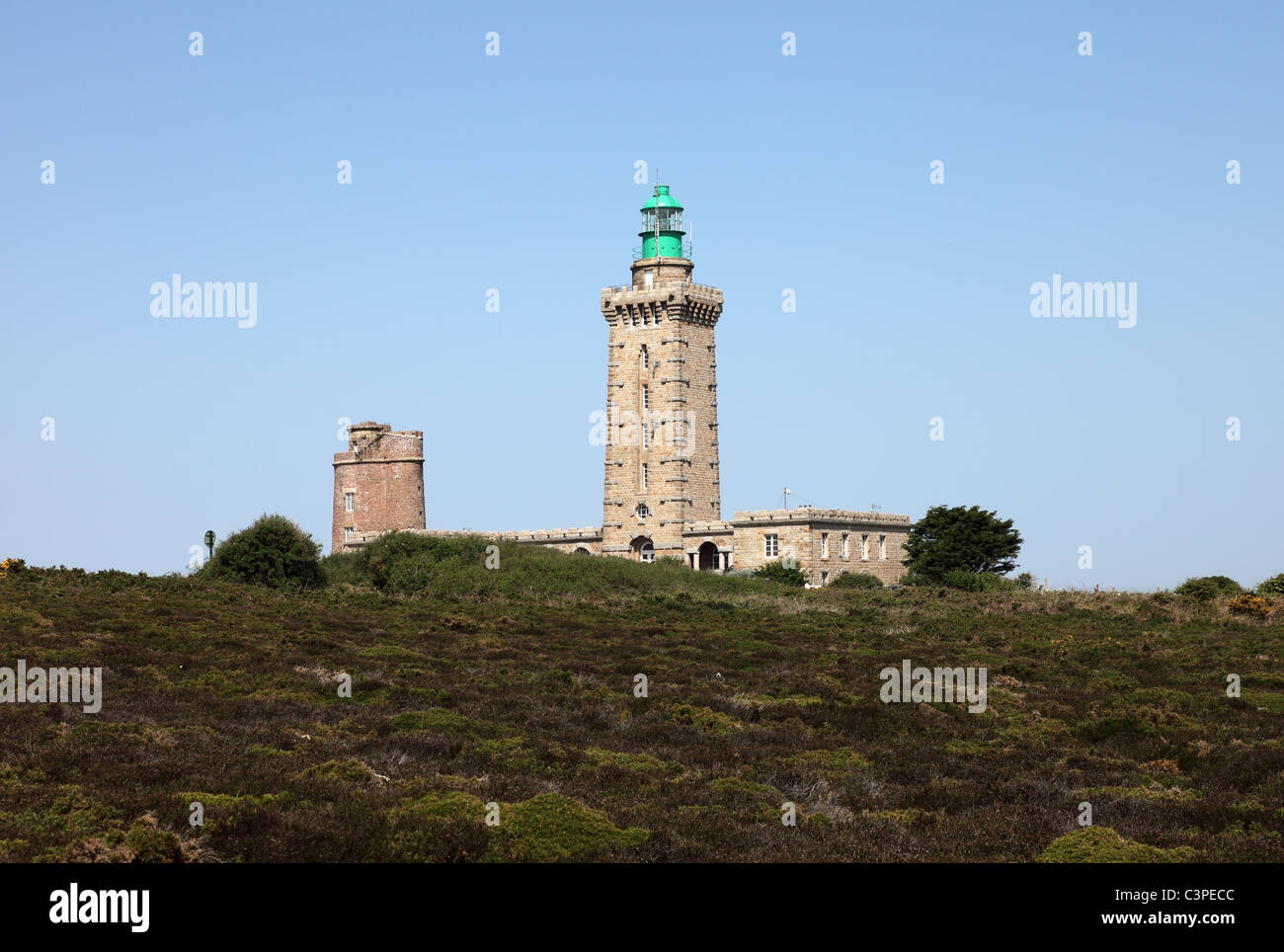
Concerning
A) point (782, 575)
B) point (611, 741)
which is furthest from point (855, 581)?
point (611, 741)

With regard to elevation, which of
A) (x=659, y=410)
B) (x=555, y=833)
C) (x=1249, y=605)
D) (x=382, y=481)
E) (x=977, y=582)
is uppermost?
(x=659, y=410)

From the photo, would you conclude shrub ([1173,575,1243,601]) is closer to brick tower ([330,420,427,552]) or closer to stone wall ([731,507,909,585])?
stone wall ([731,507,909,585])

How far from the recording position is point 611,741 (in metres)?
24.2

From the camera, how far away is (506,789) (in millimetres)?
19672

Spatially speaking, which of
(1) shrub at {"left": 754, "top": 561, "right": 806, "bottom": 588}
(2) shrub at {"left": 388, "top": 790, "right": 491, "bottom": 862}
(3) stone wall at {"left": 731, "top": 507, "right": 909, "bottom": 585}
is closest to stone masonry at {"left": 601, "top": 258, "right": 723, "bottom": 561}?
(3) stone wall at {"left": 731, "top": 507, "right": 909, "bottom": 585}

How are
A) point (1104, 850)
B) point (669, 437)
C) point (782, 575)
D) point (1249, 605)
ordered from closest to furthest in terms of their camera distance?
point (1104, 850) < point (1249, 605) < point (782, 575) < point (669, 437)

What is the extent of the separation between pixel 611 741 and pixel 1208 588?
136 ft

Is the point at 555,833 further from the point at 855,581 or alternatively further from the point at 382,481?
the point at 382,481

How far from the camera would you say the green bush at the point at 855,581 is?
7289 centimetres

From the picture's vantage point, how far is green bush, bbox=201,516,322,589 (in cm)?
5603

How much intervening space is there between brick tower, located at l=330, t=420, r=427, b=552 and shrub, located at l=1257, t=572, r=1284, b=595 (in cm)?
5058

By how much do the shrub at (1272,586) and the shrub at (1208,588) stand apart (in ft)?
3.12
